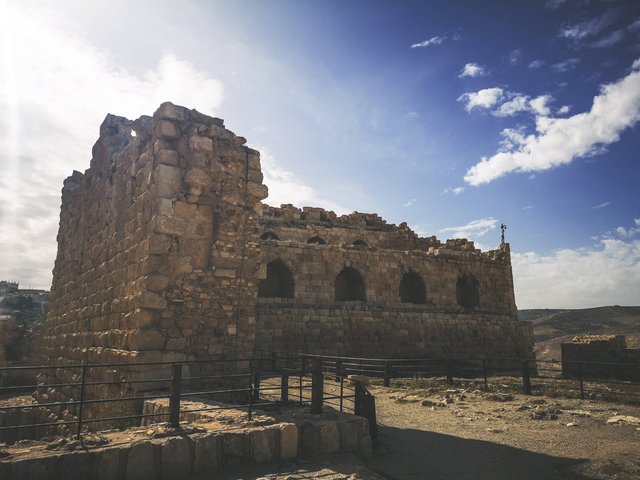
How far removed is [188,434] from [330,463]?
1.67 metres

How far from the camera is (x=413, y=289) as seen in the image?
74.7 ft

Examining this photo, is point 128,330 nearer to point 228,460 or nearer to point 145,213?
point 145,213

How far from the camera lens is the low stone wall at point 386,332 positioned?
1759 cm

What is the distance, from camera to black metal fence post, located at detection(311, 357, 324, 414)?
6.04m

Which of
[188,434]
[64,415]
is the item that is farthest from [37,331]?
[188,434]

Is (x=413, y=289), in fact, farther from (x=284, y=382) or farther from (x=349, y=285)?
(x=284, y=382)

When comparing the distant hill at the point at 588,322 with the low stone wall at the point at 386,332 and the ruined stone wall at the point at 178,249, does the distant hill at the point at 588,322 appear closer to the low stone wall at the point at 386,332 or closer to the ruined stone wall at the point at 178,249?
the low stone wall at the point at 386,332

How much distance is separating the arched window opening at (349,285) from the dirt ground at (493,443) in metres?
9.58

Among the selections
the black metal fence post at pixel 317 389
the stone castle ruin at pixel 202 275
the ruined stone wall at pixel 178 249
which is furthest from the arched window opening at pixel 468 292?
the black metal fence post at pixel 317 389

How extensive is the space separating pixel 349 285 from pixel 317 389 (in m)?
15.3

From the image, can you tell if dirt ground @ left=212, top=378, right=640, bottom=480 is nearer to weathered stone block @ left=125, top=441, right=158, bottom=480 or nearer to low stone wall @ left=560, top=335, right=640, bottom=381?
weathered stone block @ left=125, top=441, right=158, bottom=480

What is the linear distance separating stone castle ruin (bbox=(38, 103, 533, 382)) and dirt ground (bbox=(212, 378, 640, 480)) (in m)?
3.57

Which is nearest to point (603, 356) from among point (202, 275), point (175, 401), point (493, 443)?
point (493, 443)

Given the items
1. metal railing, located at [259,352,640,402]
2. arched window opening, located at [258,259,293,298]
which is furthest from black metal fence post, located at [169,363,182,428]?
arched window opening, located at [258,259,293,298]
